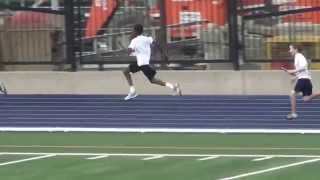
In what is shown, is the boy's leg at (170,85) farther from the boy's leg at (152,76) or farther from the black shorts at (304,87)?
the black shorts at (304,87)

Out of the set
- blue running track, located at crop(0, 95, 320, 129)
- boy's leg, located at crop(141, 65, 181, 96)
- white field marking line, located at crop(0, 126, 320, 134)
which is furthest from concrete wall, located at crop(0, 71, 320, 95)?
white field marking line, located at crop(0, 126, 320, 134)

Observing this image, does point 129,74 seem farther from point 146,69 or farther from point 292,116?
point 292,116

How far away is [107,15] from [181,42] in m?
1.95

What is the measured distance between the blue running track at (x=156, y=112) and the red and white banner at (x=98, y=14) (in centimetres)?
178

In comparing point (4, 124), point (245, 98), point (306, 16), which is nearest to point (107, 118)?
point (4, 124)

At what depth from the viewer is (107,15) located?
63.5 ft

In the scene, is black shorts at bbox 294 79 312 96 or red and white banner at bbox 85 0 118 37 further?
red and white banner at bbox 85 0 118 37

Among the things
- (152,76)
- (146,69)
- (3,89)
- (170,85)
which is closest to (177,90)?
(170,85)

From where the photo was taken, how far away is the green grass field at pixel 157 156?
1038 centimetres

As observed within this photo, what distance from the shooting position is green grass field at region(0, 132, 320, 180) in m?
10.4

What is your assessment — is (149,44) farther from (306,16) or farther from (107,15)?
(306,16)

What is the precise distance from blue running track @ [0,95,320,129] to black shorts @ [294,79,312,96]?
0.34 meters

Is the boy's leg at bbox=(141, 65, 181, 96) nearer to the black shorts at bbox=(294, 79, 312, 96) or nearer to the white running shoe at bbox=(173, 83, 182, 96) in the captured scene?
the white running shoe at bbox=(173, 83, 182, 96)

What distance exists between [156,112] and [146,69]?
130 centimetres
